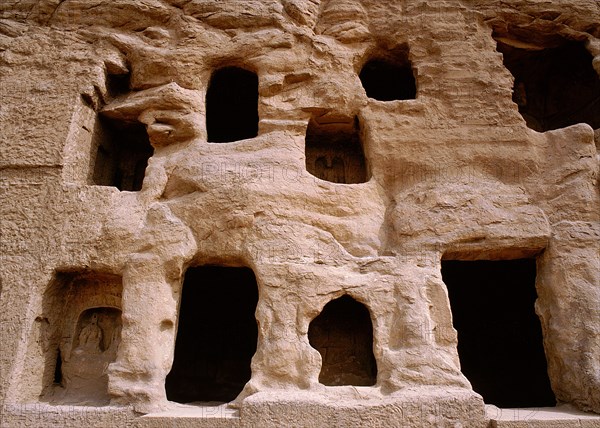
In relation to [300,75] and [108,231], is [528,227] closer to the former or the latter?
[300,75]

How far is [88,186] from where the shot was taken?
5.28 metres

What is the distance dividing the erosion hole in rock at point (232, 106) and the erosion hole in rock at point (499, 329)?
3.28 meters

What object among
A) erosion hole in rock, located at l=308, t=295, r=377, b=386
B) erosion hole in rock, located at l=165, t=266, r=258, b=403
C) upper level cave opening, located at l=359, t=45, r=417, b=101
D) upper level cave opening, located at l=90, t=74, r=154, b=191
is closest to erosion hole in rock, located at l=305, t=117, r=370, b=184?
upper level cave opening, located at l=359, t=45, r=417, b=101

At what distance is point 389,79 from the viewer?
697 centimetres

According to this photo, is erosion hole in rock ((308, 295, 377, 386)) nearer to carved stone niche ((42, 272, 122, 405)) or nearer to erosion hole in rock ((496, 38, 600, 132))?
carved stone niche ((42, 272, 122, 405))

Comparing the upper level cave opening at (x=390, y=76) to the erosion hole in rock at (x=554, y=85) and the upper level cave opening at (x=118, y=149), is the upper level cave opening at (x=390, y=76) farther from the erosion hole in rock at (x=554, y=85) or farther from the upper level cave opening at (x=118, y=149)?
the upper level cave opening at (x=118, y=149)

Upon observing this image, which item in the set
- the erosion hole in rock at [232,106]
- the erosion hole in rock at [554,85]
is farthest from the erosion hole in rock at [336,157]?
the erosion hole in rock at [554,85]

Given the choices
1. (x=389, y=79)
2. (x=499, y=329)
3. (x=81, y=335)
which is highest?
(x=389, y=79)

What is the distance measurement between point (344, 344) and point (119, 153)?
11.9 ft

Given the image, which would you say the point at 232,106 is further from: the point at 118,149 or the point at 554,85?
the point at 554,85

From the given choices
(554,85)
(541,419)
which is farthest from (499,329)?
(554,85)

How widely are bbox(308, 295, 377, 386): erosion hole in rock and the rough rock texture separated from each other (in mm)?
1098

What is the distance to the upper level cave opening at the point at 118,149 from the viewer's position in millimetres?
6062

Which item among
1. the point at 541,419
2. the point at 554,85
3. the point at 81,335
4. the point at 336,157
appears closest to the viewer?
the point at 541,419
